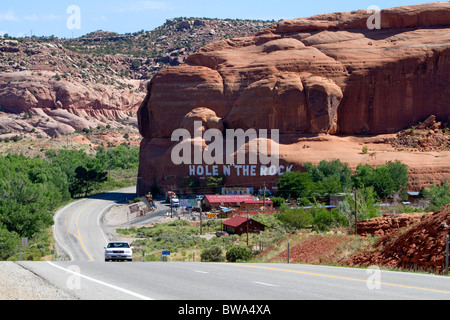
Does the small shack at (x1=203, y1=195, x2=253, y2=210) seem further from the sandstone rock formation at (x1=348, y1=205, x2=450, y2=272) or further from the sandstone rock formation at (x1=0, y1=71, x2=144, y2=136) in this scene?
the sandstone rock formation at (x1=0, y1=71, x2=144, y2=136)

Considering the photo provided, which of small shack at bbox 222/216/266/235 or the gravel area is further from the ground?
the gravel area

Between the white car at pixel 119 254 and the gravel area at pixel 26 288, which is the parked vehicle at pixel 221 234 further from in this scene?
the gravel area at pixel 26 288

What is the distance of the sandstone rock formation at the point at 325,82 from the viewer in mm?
84875

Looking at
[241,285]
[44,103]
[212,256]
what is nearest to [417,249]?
[241,285]


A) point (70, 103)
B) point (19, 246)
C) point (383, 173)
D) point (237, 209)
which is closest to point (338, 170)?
point (383, 173)

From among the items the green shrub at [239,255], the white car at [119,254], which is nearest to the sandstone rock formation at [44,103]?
the green shrub at [239,255]

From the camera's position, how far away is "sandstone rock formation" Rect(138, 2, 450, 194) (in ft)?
278

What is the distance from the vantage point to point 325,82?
279 ft

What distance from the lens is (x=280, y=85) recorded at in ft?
277

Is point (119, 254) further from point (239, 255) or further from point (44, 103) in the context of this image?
point (44, 103)

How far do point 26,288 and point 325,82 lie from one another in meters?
74.6

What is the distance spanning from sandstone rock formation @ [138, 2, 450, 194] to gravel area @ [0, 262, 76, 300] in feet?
214

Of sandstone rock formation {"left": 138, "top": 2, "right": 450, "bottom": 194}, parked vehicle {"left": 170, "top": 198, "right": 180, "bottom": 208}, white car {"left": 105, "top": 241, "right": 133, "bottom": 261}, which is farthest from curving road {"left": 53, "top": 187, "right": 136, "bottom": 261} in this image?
white car {"left": 105, "top": 241, "right": 133, "bottom": 261}
